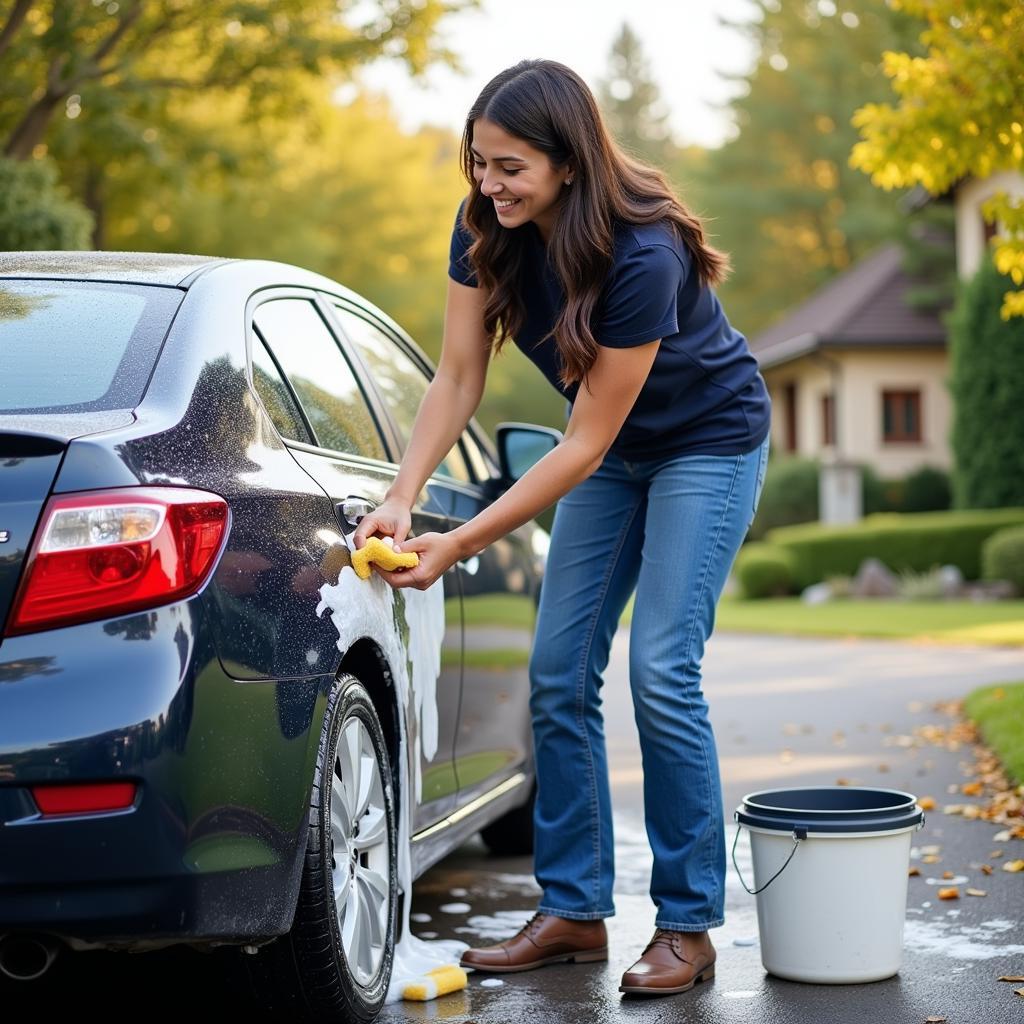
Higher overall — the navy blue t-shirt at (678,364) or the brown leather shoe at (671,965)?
the navy blue t-shirt at (678,364)

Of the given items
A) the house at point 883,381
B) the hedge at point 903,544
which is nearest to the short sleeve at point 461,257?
the hedge at point 903,544

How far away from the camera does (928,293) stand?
1286 inches

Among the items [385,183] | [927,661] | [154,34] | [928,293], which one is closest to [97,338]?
[927,661]

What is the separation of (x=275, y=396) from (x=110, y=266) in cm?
46

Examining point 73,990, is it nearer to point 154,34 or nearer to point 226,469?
point 226,469

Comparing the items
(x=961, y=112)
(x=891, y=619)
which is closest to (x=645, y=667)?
(x=961, y=112)

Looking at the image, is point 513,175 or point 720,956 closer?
point 513,175

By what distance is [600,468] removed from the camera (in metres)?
4.29

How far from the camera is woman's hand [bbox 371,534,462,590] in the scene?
12.0 ft

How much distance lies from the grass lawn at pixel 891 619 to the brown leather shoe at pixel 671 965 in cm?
1078

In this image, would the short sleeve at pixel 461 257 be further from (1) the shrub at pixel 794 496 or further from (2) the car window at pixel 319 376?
(1) the shrub at pixel 794 496

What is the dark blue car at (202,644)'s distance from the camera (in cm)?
274

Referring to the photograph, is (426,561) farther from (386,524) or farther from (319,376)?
(319,376)

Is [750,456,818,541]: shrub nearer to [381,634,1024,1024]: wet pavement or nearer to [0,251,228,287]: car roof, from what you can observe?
[381,634,1024,1024]: wet pavement
